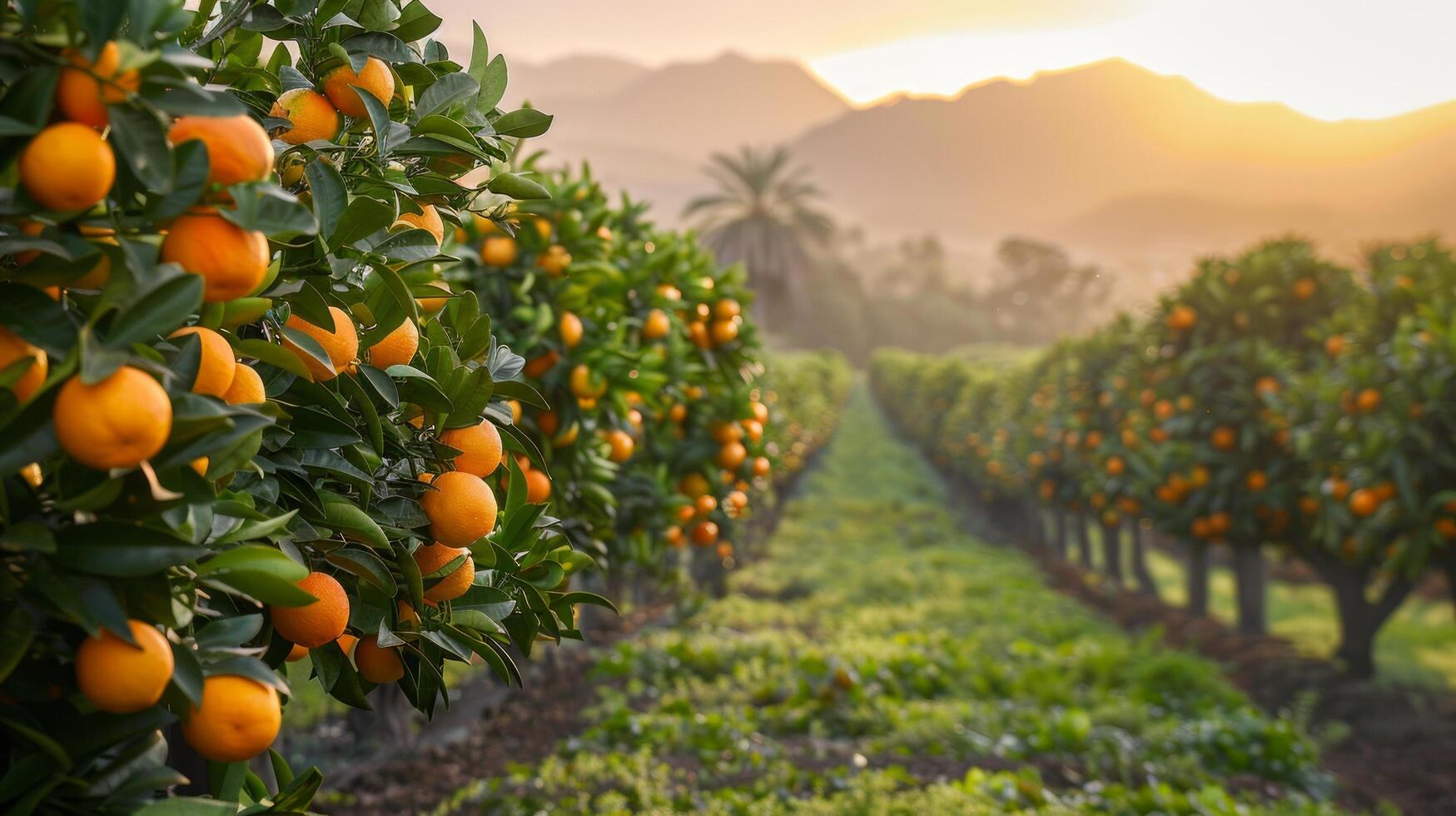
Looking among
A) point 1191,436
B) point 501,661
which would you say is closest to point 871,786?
point 501,661

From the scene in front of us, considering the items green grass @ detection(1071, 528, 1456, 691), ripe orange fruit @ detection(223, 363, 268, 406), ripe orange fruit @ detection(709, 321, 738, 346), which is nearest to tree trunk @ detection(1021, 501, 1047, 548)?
green grass @ detection(1071, 528, 1456, 691)

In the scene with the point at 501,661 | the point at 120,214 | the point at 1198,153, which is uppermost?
the point at 1198,153

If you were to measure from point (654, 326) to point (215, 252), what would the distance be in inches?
136

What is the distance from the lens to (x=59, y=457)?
3.19 feet

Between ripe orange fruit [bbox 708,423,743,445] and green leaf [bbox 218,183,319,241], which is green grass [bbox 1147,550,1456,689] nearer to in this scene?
ripe orange fruit [bbox 708,423,743,445]

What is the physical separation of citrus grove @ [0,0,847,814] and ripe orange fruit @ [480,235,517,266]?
205 centimetres

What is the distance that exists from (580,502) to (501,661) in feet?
8.02

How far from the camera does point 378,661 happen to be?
1.38 metres

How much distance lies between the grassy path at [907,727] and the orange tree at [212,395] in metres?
2.99

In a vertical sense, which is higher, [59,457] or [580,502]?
[59,457]

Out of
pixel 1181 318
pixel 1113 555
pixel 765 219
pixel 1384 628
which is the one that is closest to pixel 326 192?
pixel 1181 318

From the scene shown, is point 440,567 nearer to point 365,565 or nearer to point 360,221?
point 365,565

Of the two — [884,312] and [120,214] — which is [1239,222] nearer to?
[884,312]

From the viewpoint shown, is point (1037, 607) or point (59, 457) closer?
Result: point (59, 457)
